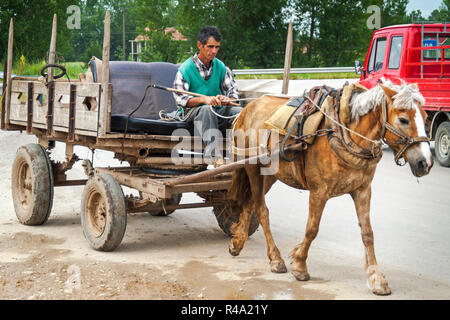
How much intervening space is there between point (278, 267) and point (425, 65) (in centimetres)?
861

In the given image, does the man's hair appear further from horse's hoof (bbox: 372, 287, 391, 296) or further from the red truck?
the red truck

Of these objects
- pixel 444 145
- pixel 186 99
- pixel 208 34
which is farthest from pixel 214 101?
pixel 444 145

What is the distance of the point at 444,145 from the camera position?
12242 mm

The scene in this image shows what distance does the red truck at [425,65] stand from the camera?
1214 centimetres

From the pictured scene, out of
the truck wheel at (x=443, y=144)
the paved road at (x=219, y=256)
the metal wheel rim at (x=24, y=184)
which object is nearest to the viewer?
the paved road at (x=219, y=256)

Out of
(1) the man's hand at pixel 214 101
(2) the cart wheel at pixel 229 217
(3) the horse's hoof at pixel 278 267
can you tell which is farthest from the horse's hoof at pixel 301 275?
(1) the man's hand at pixel 214 101

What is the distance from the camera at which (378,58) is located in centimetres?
1373

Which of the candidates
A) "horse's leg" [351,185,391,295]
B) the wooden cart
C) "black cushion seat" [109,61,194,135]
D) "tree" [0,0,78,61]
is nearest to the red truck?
"black cushion seat" [109,61,194,135]

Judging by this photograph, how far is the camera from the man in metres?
6.44

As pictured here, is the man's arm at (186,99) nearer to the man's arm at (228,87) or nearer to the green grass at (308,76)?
the man's arm at (228,87)

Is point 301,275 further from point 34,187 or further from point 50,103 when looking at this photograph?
point 50,103

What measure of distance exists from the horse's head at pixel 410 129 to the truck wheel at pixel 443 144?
301 inches

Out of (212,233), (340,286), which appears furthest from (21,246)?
(340,286)

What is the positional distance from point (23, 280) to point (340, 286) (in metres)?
2.64
